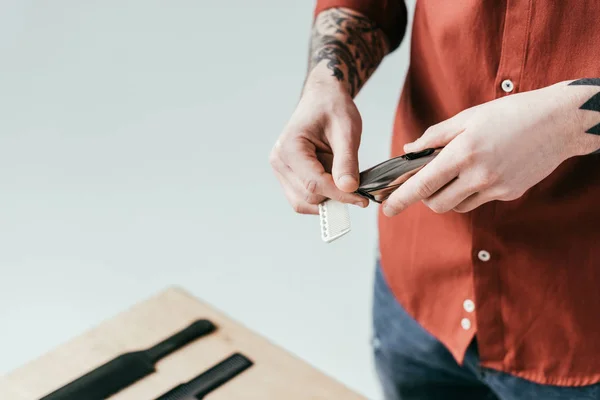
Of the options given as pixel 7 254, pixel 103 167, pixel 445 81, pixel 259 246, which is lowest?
pixel 259 246

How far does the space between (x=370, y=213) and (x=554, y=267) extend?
1.14m

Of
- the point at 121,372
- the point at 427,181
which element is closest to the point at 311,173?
the point at 427,181

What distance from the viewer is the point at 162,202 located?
1.86 meters

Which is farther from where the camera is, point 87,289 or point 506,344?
point 87,289

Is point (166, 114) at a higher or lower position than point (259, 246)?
higher

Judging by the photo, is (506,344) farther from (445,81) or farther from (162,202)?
(162,202)

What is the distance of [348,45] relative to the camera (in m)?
0.94

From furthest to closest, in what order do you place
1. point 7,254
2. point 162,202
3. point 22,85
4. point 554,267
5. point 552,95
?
point 162,202 < point 7,254 < point 22,85 < point 554,267 < point 552,95

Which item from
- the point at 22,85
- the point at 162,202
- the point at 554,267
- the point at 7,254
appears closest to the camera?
the point at 554,267

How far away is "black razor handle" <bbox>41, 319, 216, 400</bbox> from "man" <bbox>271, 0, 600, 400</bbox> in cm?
28

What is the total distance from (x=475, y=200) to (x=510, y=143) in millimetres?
84

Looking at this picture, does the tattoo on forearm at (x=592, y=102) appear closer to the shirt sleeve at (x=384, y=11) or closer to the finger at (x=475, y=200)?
the finger at (x=475, y=200)

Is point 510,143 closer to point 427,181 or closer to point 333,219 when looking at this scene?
point 427,181

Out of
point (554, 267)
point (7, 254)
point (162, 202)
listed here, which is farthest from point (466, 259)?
point (7, 254)
